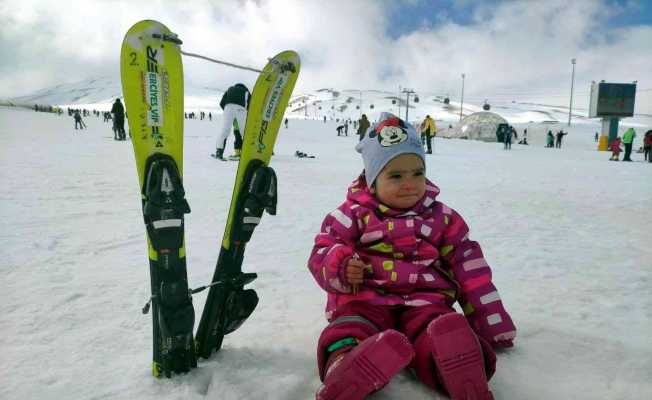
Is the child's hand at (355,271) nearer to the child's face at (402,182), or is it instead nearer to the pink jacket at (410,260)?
the pink jacket at (410,260)

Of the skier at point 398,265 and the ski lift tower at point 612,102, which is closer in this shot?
the skier at point 398,265

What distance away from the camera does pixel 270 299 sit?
2.20 metres

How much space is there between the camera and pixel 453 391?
1.25 m

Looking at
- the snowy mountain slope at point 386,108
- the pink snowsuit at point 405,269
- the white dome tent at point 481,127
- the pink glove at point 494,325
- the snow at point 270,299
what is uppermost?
the snowy mountain slope at point 386,108

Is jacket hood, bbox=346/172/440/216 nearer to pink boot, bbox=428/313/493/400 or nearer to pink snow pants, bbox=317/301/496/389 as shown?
pink snow pants, bbox=317/301/496/389

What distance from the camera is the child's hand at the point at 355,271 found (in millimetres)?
1493

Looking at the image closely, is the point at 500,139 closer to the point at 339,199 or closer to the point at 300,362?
the point at 339,199

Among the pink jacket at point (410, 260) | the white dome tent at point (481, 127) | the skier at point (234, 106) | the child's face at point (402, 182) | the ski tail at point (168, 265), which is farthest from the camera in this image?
the white dome tent at point (481, 127)

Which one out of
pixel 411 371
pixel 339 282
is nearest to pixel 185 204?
pixel 339 282

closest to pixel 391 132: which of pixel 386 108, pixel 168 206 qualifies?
pixel 168 206

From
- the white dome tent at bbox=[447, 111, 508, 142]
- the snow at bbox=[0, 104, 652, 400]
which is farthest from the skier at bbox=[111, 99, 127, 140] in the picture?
the white dome tent at bbox=[447, 111, 508, 142]

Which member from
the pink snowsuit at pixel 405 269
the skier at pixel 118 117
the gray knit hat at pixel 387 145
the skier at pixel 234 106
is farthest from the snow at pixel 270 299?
the skier at pixel 118 117

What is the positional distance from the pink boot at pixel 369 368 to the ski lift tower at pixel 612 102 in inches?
1410

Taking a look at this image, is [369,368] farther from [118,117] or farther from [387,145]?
[118,117]
